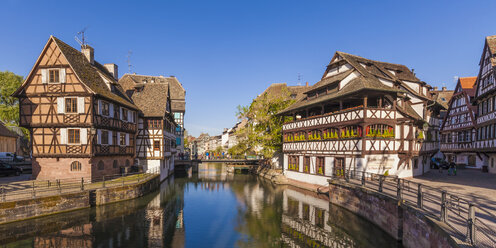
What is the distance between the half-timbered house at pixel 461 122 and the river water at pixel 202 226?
25610 millimetres

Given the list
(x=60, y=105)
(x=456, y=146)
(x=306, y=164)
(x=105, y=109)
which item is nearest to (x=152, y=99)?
(x=105, y=109)

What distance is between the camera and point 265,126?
43.9 meters

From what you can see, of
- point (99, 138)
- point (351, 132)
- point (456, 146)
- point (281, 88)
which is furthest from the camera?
point (281, 88)

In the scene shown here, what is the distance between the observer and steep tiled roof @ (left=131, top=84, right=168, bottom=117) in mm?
35562

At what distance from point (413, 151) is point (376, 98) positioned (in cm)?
592

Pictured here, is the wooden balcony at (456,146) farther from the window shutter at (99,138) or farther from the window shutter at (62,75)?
the window shutter at (62,75)

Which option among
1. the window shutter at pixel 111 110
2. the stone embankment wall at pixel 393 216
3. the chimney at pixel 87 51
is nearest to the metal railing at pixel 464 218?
the stone embankment wall at pixel 393 216

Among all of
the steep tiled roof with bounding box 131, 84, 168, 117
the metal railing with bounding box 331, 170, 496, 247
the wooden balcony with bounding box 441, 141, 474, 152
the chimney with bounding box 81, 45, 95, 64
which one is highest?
the chimney with bounding box 81, 45, 95, 64

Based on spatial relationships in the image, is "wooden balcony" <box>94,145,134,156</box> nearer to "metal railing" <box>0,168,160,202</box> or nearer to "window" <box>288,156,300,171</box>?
"metal railing" <box>0,168,160,202</box>

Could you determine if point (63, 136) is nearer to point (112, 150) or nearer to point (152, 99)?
point (112, 150)

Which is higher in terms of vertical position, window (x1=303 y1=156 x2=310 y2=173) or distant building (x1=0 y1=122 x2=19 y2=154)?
distant building (x1=0 y1=122 x2=19 y2=154)

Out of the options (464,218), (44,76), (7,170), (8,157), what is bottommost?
(7,170)

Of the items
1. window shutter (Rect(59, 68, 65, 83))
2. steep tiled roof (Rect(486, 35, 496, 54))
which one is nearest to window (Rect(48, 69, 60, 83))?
window shutter (Rect(59, 68, 65, 83))

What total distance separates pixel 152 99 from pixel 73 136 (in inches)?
515
